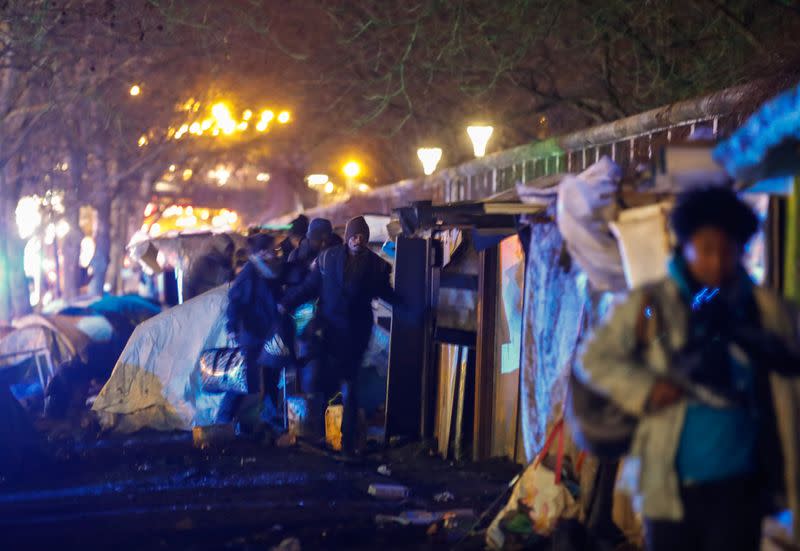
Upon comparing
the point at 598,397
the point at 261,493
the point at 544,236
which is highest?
the point at 544,236

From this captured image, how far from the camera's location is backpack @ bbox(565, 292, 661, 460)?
3.69m

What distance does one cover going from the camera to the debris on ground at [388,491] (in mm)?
7938

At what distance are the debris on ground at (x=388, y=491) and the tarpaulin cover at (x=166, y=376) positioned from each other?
3.69 metres

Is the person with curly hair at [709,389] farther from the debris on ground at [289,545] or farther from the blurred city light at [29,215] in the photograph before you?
the blurred city light at [29,215]

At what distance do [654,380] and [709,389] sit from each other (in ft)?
0.62

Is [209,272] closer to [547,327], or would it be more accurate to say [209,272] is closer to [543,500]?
[547,327]

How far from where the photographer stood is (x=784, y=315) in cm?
364

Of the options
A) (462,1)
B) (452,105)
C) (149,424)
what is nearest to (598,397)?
(149,424)

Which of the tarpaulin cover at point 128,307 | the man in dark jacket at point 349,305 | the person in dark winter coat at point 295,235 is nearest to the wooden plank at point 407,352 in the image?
the man in dark jacket at point 349,305

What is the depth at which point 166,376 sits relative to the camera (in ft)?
37.6

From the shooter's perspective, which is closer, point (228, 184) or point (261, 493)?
point (261, 493)

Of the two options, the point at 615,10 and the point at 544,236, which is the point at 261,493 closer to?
the point at 544,236

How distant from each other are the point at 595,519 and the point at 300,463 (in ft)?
13.4

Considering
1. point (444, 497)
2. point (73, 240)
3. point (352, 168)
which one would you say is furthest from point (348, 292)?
point (352, 168)
